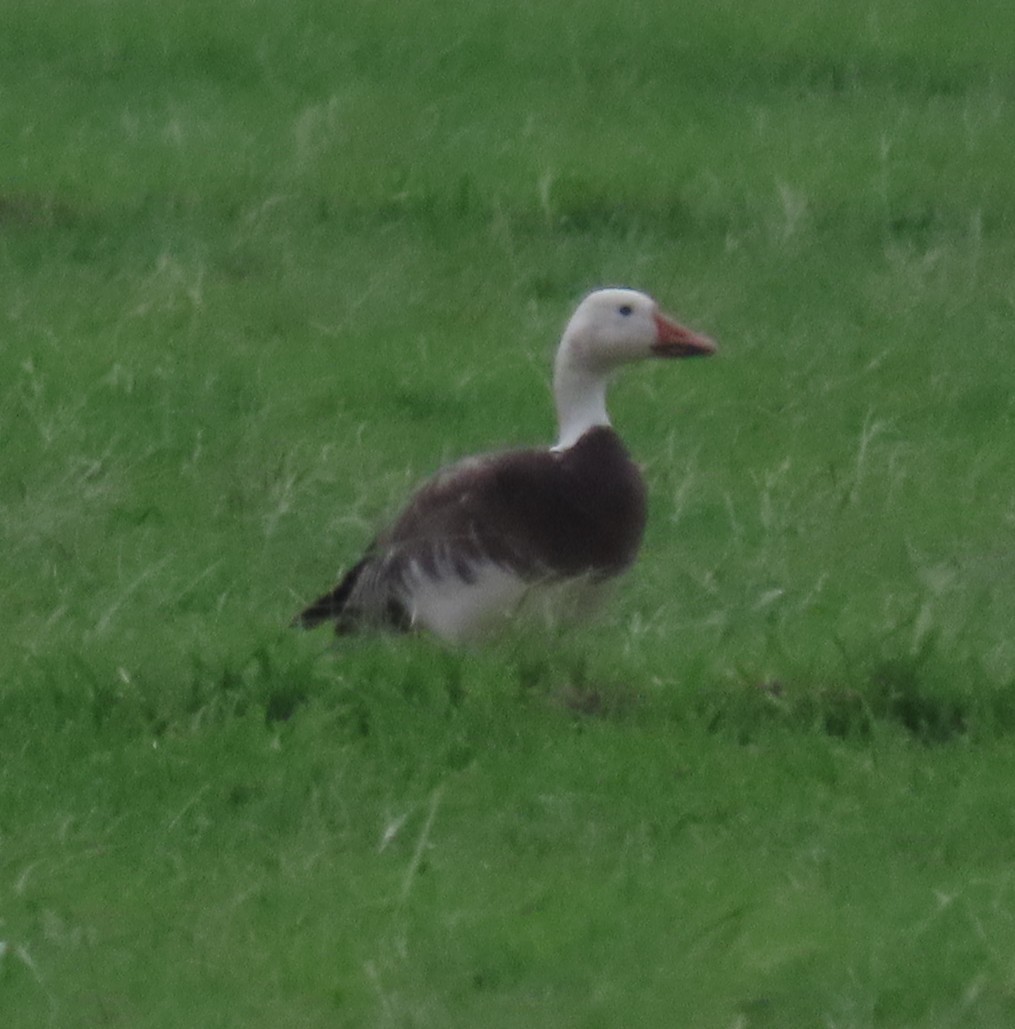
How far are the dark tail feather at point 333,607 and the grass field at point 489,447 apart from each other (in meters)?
0.22

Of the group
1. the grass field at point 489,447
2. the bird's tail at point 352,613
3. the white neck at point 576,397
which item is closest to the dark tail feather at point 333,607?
the bird's tail at point 352,613

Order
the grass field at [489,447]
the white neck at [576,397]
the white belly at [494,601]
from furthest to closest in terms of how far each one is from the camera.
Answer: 1. the white neck at [576,397]
2. the white belly at [494,601]
3. the grass field at [489,447]

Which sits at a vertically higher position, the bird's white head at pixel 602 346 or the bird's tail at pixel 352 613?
the bird's white head at pixel 602 346

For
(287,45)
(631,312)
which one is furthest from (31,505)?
(287,45)

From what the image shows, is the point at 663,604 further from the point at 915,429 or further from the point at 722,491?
the point at 915,429

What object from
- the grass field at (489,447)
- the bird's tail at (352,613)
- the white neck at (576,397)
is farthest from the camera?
the white neck at (576,397)

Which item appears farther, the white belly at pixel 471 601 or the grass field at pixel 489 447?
the white belly at pixel 471 601

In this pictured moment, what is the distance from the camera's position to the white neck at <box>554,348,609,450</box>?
28.1ft

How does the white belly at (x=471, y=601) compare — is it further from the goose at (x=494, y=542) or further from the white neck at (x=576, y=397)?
the white neck at (x=576, y=397)

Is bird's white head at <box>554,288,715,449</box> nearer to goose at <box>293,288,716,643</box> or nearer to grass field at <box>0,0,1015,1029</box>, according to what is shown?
goose at <box>293,288,716,643</box>

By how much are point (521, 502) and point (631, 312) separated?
1.00 metres

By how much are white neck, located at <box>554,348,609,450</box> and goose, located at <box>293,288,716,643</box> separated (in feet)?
0.38

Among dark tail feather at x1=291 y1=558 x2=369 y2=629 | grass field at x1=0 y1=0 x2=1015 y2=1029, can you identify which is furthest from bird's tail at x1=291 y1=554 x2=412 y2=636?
grass field at x1=0 y1=0 x2=1015 y2=1029

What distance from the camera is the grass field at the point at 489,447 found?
5727 mm
